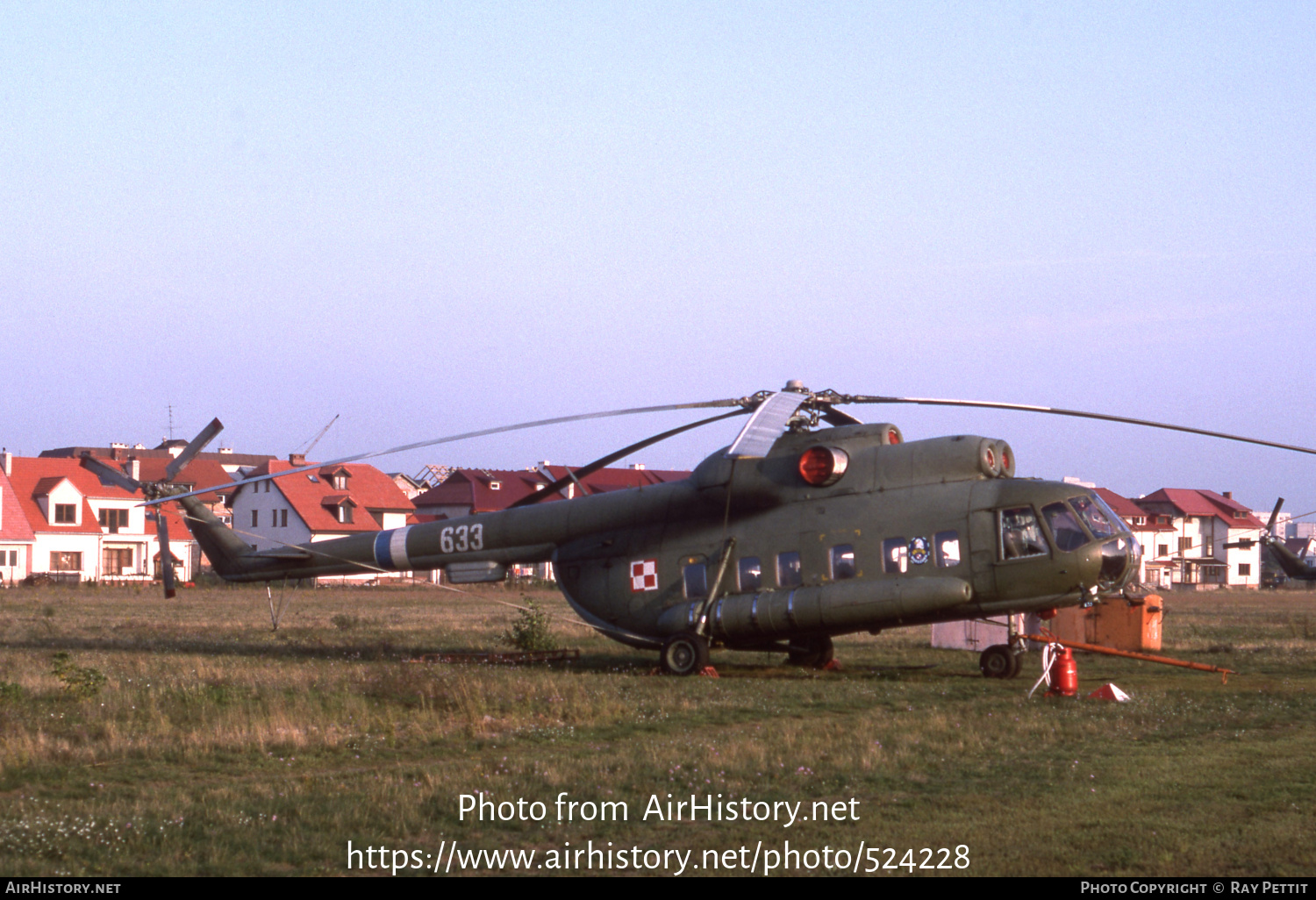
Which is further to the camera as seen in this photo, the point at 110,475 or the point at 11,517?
the point at 11,517

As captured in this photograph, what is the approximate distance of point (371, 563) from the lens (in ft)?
85.3

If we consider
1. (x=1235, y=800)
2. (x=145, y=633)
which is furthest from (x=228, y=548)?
(x=1235, y=800)

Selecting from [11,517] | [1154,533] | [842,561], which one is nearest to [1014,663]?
[842,561]

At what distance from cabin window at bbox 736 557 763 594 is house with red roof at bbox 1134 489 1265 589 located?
10157 cm

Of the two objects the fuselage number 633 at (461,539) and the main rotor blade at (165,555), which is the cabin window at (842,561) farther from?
the main rotor blade at (165,555)

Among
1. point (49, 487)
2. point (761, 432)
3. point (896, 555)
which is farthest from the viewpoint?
point (49, 487)

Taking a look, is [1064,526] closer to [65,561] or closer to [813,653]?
[813,653]

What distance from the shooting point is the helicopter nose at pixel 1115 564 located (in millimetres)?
19625

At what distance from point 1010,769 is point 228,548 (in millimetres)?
20604

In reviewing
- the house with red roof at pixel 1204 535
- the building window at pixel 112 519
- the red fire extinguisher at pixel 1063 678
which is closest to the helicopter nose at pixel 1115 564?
the red fire extinguisher at pixel 1063 678

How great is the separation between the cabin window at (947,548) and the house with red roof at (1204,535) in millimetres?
101786

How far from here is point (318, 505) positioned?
3460 inches

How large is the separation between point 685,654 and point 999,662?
231 inches

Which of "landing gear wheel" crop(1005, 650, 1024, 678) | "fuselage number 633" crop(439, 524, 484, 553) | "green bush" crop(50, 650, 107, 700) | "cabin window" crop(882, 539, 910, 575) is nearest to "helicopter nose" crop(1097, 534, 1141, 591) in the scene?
"landing gear wheel" crop(1005, 650, 1024, 678)
